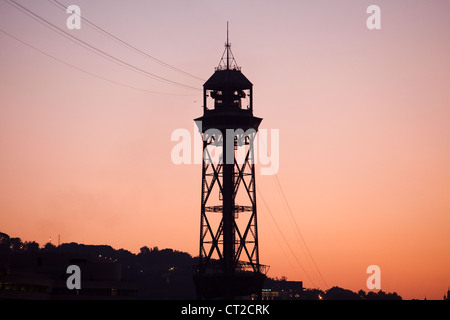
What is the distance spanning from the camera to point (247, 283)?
142 meters

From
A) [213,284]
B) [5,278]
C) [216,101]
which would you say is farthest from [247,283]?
[5,278]
